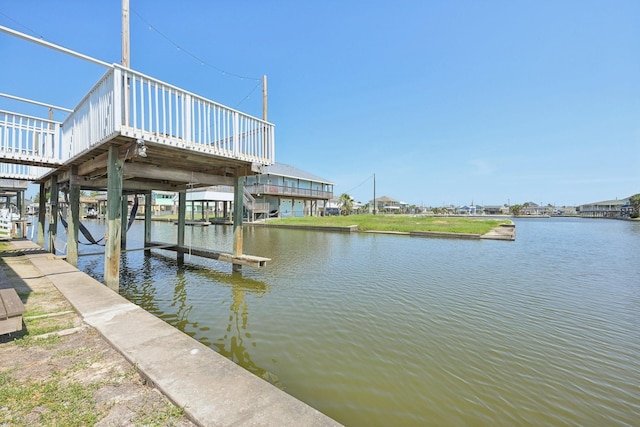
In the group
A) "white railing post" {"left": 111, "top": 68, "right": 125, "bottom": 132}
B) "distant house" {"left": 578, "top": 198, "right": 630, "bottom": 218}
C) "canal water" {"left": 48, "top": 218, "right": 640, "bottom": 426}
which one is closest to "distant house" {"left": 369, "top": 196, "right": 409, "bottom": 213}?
"distant house" {"left": 578, "top": 198, "right": 630, "bottom": 218}

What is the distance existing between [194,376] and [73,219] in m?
9.05

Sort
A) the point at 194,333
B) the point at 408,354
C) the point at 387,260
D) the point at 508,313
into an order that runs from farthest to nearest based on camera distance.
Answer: the point at 387,260 < the point at 508,313 < the point at 194,333 < the point at 408,354

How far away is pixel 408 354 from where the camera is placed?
4.34 metres

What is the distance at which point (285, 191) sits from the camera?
36156mm

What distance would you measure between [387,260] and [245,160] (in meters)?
7.48

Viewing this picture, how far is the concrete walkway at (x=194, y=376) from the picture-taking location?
7.05 feet

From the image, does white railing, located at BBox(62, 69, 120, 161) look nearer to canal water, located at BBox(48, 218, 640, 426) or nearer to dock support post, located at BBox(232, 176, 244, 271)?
dock support post, located at BBox(232, 176, 244, 271)

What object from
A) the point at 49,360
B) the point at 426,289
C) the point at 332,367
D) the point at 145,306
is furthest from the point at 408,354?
the point at 145,306

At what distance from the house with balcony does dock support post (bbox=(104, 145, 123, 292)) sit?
1072 inches

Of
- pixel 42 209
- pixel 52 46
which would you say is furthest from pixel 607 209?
pixel 42 209

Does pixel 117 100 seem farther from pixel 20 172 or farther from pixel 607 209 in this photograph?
pixel 607 209

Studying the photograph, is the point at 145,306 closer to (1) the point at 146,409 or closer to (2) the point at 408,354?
(1) the point at 146,409

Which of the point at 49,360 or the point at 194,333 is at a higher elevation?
the point at 49,360

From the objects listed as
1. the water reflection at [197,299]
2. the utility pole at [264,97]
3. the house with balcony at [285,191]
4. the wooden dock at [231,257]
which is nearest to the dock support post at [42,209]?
the water reflection at [197,299]
